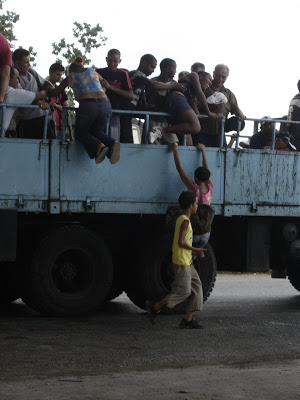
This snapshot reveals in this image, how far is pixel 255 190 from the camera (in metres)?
10.9

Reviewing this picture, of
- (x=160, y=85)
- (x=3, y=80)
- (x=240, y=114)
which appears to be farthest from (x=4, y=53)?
(x=240, y=114)

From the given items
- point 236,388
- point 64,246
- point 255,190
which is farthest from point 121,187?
point 236,388

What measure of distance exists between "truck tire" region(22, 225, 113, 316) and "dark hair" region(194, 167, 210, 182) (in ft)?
4.45

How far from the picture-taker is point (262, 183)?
10.9m

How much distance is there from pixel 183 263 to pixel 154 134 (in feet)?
6.27

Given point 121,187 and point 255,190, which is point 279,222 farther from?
point 121,187

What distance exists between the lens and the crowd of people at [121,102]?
9.86 meters

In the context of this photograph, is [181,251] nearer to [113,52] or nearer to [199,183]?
[199,183]

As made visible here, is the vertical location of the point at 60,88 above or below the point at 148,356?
above

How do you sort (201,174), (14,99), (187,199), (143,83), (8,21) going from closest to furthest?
(187,199) → (14,99) → (201,174) → (143,83) → (8,21)

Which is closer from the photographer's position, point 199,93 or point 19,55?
point 19,55

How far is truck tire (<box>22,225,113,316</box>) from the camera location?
392 inches

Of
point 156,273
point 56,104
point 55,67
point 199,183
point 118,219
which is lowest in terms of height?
point 156,273

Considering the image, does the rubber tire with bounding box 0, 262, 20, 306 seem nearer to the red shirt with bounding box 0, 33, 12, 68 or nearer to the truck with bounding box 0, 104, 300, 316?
the truck with bounding box 0, 104, 300, 316
